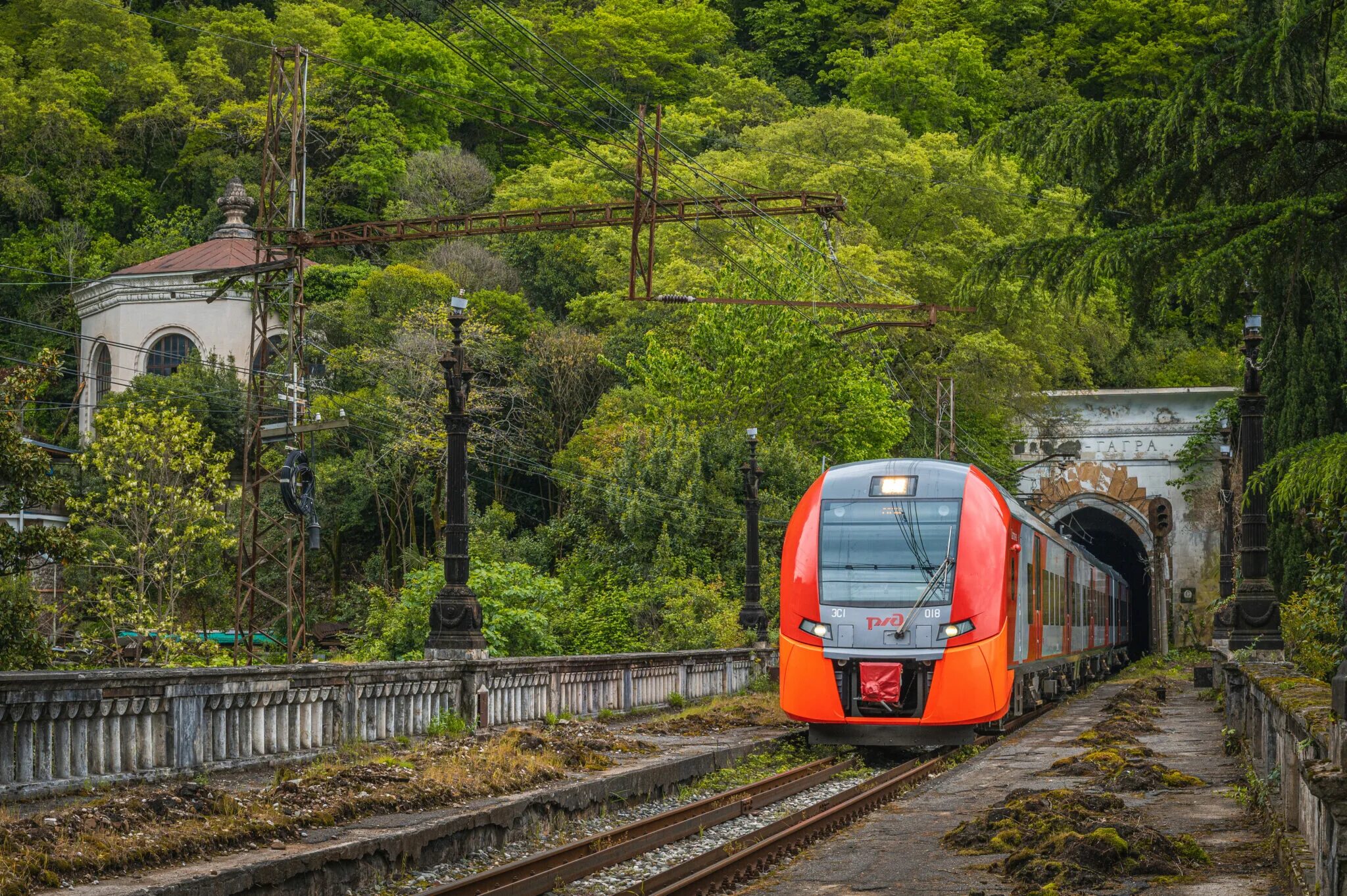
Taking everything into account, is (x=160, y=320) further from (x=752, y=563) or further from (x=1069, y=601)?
(x=1069, y=601)

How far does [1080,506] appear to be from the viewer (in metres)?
52.1

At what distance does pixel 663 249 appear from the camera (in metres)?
51.5

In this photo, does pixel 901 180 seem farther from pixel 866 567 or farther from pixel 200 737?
pixel 200 737

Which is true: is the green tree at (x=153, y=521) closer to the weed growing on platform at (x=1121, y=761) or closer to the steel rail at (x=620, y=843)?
the weed growing on platform at (x=1121, y=761)

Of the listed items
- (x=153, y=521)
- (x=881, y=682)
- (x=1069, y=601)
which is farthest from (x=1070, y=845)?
(x=153, y=521)

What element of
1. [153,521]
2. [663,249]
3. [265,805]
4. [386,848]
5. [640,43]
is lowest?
[386,848]

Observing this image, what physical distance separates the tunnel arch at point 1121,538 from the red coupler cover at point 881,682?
109ft

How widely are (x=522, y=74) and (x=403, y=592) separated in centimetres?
4751

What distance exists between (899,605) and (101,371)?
50.2 metres

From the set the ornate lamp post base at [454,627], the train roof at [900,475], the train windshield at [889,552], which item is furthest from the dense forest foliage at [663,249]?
the ornate lamp post base at [454,627]

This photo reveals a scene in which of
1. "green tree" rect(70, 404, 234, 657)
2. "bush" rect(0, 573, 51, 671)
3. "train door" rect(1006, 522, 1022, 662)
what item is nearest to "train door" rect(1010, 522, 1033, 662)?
"train door" rect(1006, 522, 1022, 662)

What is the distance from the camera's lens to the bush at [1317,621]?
57.2 feet

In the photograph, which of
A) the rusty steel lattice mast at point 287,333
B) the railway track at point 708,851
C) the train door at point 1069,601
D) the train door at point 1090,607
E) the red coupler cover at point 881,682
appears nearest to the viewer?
the railway track at point 708,851

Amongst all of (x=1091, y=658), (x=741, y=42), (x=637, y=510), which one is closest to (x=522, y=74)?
(x=741, y=42)
